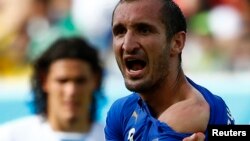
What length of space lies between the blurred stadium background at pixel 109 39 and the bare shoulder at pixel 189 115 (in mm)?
1765

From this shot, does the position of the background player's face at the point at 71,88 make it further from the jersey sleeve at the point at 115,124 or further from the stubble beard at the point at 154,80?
the stubble beard at the point at 154,80

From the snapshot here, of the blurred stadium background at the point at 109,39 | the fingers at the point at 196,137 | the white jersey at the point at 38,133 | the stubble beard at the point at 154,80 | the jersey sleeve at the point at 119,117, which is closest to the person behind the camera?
the fingers at the point at 196,137

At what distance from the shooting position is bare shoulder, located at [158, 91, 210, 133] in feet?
9.75

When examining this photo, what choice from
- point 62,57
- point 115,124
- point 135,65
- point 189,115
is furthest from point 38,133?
point 189,115

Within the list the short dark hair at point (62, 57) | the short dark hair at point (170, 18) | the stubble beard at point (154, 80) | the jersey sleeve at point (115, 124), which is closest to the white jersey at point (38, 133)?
the short dark hair at point (62, 57)

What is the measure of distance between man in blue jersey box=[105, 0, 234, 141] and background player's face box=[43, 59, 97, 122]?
3.89ft

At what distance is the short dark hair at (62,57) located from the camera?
4449mm

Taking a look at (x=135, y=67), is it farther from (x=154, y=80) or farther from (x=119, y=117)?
(x=119, y=117)

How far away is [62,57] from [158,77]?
143cm

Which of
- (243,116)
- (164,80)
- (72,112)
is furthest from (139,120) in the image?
(243,116)

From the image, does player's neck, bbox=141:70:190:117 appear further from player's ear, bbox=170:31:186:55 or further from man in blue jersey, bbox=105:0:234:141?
player's ear, bbox=170:31:186:55

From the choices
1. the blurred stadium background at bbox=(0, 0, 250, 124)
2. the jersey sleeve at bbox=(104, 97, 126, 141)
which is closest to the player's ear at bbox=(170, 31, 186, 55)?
the jersey sleeve at bbox=(104, 97, 126, 141)

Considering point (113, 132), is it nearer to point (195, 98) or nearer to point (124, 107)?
point (124, 107)

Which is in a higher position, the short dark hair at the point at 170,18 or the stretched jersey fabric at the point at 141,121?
the short dark hair at the point at 170,18
